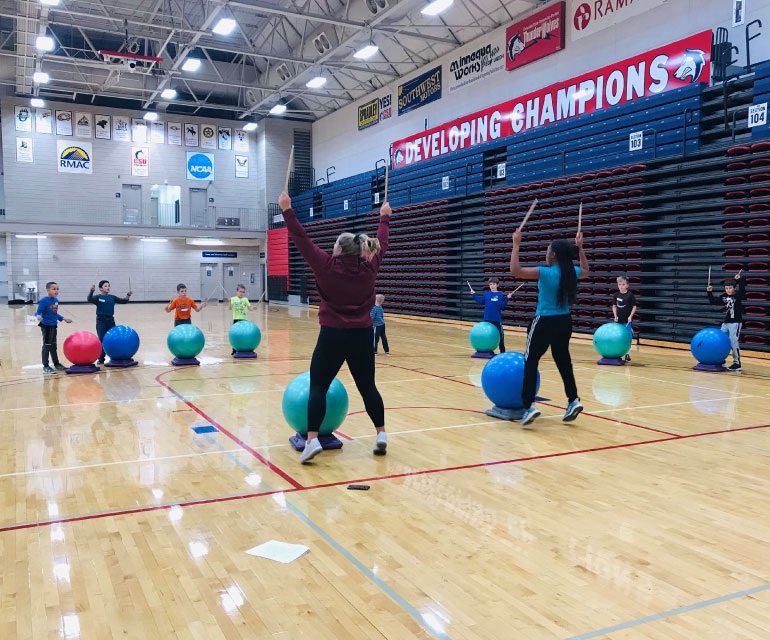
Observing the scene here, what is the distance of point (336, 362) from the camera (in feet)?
16.5

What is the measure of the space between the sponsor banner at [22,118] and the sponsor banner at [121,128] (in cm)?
352

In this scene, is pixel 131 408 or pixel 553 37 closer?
pixel 131 408

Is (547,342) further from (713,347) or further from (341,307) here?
(713,347)

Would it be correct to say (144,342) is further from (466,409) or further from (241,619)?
(241,619)

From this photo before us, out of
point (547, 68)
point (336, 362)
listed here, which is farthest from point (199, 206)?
point (336, 362)

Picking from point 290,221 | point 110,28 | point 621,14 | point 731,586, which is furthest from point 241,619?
point 110,28

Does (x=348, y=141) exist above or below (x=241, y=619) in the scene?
above

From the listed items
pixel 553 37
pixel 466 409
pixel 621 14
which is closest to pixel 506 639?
pixel 466 409

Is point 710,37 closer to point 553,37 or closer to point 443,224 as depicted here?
point 553,37

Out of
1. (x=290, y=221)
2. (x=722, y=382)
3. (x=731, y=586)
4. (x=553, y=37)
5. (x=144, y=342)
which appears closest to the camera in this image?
(x=731, y=586)

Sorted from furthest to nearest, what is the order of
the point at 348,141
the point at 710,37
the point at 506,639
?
the point at 348,141 → the point at 710,37 → the point at 506,639

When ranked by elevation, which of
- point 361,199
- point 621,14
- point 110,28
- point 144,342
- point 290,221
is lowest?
point 144,342

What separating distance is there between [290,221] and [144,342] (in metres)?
11.3

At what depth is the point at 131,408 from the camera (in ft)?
24.9
